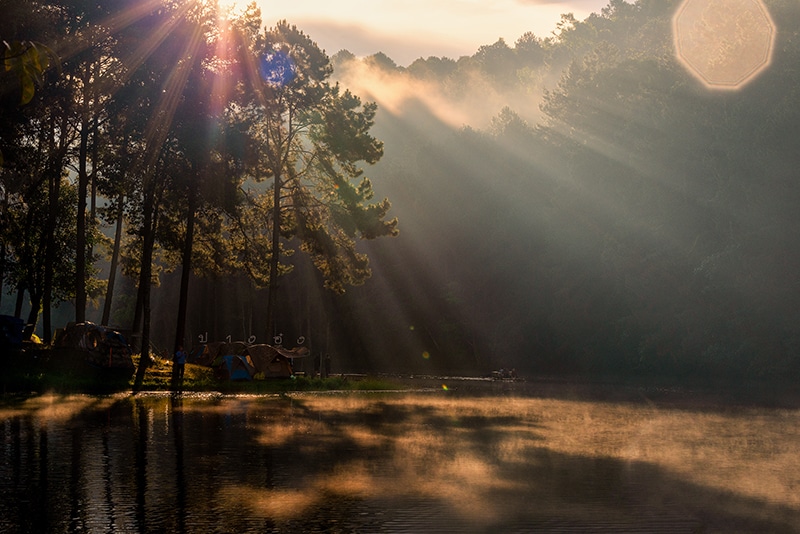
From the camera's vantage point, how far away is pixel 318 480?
1655cm

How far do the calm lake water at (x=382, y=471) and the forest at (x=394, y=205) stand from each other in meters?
8.93

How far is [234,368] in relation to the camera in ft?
163

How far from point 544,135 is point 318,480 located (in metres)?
79.3

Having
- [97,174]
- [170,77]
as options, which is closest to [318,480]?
[170,77]

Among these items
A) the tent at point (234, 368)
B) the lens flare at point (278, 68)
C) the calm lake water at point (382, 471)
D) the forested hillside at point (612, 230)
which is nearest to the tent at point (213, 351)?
the tent at point (234, 368)

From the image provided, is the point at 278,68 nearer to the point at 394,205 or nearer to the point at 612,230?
the point at 612,230

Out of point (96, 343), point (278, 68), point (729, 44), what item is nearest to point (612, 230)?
point (729, 44)

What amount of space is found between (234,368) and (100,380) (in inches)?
397

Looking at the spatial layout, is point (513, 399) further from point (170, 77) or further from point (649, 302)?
point (649, 302)

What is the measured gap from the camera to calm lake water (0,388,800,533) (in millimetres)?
13070

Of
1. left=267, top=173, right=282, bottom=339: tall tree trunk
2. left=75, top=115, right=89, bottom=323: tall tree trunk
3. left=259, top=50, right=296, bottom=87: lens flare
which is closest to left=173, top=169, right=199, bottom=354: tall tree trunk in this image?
left=75, top=115, right=89, bottom=323: tall tree trunk

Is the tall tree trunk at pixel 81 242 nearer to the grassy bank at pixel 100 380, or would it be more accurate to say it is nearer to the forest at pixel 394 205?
the forest at pixel 394 205

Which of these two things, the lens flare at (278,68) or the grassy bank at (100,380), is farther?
the lens flare at (278,68)

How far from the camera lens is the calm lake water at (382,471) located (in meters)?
13.1
